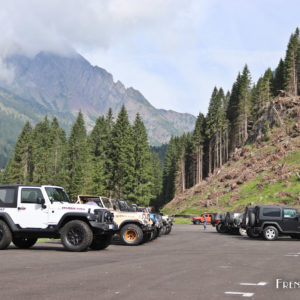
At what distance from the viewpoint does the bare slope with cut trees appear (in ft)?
196

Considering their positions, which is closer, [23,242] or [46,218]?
[46,218]

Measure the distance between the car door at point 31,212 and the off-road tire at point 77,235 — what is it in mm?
920

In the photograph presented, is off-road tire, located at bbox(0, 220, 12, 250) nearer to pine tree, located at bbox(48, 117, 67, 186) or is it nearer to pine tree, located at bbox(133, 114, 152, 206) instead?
pine tree, located at bbox(133, 114, 152, 206)

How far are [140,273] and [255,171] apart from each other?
58.2 meters

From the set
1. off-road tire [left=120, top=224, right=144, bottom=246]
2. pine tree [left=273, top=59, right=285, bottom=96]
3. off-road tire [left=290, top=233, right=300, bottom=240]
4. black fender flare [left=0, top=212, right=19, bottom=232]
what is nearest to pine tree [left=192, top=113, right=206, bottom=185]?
pine tree [left=273, top=59, right=285, bottom=96]

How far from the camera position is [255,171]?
65.3 meters

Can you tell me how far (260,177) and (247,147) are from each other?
51.6 ft

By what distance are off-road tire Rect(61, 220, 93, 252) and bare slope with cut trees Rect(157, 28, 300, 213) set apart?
40.5 metres

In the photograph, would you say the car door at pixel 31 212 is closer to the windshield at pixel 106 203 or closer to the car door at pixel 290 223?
the windshield at pixel 106 203

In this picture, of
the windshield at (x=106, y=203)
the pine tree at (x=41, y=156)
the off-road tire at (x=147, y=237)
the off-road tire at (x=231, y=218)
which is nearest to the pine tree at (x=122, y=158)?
the pine tree at (x=41, y=156)

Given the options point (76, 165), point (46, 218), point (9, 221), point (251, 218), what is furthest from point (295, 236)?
point (76, 165)

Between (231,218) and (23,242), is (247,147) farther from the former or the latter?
(23,242)

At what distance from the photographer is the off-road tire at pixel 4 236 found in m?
15.0

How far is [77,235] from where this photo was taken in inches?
593
